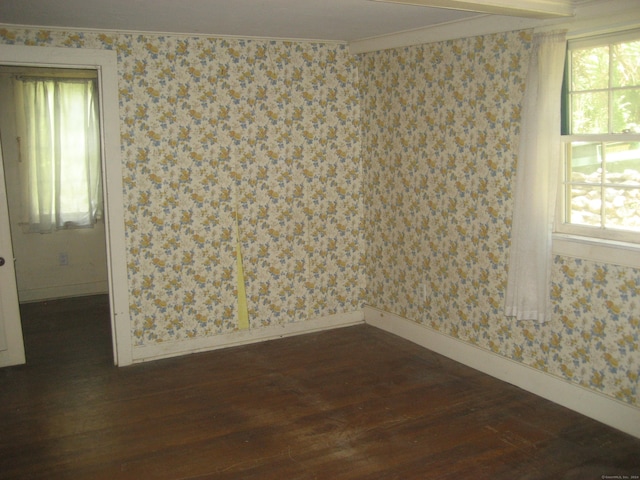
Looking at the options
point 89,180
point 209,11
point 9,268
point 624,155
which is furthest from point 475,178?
point 89,180

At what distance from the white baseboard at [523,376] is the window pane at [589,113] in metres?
1.59

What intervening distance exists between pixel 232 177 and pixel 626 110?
296 cm

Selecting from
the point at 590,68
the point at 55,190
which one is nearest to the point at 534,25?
the point at 590,68

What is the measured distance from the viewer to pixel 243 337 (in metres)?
5.32

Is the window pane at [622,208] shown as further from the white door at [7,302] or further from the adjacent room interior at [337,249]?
the white door at [7,302]

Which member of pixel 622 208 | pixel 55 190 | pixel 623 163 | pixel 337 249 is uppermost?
pixel 623 163

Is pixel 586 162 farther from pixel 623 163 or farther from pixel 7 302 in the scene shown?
pixel 7 302

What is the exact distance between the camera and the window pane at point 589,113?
3648 millimetres

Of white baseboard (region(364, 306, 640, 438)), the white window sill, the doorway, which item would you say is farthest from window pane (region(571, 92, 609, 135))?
the doorway

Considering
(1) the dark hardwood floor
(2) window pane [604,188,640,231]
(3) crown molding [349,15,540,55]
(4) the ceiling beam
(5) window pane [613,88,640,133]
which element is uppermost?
(3) crown molding [349,15,540,55]

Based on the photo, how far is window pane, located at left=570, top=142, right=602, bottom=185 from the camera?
372cm

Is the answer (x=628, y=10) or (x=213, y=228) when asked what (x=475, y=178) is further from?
(x=213, y=228)

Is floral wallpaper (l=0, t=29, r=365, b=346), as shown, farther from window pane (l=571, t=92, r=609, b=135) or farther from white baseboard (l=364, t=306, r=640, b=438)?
window pane (l=571, t=92, r=609, b=135)

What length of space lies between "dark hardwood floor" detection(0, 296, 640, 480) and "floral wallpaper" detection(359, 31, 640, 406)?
35 centimetres
